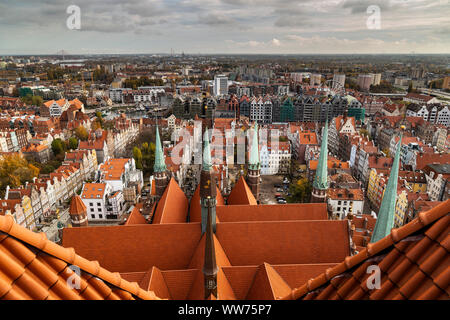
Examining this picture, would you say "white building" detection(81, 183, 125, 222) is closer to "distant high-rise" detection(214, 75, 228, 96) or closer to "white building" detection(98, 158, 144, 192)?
"white building" detection(98, 158, 144, 192)

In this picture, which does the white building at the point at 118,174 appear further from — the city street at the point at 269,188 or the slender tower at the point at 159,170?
the city street at the point at 269,188

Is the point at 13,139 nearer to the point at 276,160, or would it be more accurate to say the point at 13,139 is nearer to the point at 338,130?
the point at 276,160

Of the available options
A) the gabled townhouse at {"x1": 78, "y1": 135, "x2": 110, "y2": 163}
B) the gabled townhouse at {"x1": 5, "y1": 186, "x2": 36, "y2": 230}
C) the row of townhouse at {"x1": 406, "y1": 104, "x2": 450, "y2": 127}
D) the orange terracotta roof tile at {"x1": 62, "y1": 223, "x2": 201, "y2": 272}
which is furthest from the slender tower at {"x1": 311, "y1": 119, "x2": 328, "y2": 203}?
the row of townhouse at {"x1": 406, "y1": 104, "x2": 450, "y2": 127}

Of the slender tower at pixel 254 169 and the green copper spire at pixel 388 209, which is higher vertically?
the green copper spire at pixel 388 209

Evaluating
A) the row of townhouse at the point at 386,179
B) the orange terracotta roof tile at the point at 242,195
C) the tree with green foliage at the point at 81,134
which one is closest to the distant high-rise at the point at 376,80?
the row of townhouse at the point at 386,179

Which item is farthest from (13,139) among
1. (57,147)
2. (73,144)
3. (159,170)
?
(159,170)

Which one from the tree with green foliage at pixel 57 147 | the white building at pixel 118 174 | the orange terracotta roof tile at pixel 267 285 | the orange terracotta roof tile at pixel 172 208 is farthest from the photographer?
the tree with green foliage at pixel 57 147
